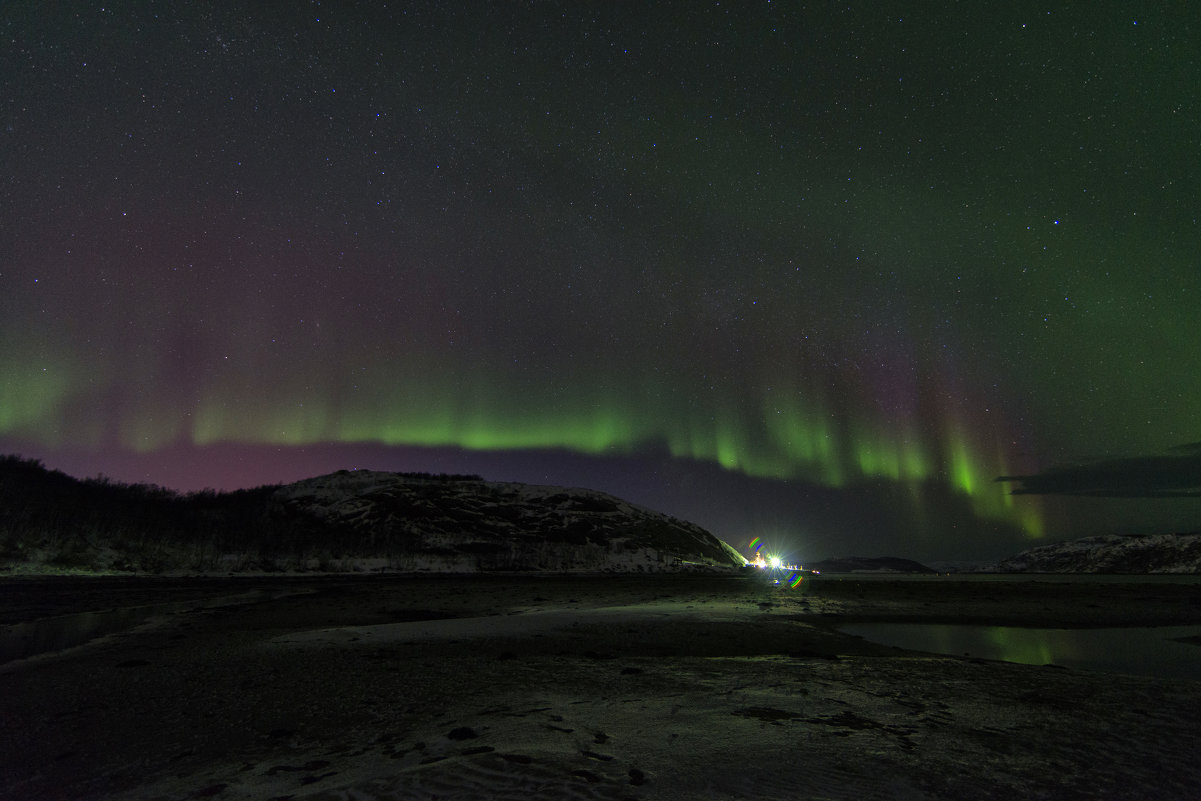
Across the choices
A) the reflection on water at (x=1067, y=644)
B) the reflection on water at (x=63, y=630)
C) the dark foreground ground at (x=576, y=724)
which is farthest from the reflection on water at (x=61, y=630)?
the reflection on water at (x=1067, y=644)

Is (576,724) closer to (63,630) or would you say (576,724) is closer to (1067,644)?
(1067,644)

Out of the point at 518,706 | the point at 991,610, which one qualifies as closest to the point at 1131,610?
the point at 991,610

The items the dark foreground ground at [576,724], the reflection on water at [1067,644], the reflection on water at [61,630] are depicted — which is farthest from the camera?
the reflection on water at [61,630]

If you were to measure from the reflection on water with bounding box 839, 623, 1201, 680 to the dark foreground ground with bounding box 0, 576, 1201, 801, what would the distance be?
3.17 meters

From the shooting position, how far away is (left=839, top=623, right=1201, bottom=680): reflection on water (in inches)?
557

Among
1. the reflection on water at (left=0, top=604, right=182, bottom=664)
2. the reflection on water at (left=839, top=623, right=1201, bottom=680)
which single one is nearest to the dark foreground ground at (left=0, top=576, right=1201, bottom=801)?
the reflection on water at (left=0, top=604, right=182, bottom=664)

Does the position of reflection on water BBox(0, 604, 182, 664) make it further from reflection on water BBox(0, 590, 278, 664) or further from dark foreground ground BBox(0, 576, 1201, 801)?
dark foreground ground BBox(0, 576, 1201, 801)

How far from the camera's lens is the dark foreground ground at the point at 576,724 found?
5238 millimetres

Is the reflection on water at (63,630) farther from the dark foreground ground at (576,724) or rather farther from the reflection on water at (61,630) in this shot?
the dark foreground ground at (576,724)

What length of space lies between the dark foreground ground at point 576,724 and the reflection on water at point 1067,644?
317 centimetres

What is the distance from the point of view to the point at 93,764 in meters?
6.22

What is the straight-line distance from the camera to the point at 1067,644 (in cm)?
1853

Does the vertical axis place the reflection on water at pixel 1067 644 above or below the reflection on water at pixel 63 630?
below

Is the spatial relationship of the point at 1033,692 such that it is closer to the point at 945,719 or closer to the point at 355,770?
the point at 945,719
